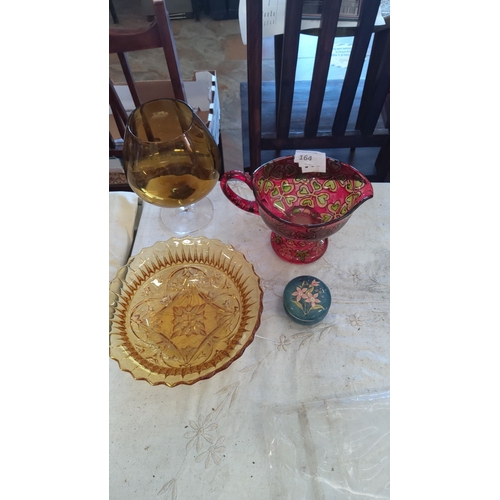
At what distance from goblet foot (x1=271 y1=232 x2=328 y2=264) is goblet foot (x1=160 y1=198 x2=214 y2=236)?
146 mm

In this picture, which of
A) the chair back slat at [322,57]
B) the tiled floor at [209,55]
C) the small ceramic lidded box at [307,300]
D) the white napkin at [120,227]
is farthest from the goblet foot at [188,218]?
the tiled floor at [209,55]

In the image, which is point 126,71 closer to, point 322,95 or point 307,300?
point 322,95

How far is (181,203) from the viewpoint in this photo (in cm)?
60

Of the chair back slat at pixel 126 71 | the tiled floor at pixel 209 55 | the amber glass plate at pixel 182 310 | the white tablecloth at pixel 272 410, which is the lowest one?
the tiled floor at pixel 209 55

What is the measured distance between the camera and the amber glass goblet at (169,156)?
0.56m

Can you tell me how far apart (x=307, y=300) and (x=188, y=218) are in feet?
0.90

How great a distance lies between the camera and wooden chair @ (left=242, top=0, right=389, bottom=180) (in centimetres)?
69

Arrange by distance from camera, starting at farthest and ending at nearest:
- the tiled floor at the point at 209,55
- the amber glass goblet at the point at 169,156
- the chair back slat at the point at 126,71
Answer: the tiled floor at the point at 209,55 < the chair back slat at the point at 126,71 < the amber glass goblet at the point at 169,156

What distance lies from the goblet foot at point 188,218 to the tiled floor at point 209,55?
39.6 inches

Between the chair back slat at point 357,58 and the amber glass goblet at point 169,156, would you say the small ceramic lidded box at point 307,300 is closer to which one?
the amber glass goblet at point 169,156

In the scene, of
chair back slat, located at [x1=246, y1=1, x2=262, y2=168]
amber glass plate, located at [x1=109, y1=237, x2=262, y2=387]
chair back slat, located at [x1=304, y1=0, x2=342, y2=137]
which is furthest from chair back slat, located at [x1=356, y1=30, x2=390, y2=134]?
amber glass plate, located at [x1=109, y1=237, x2=262, y2=387]

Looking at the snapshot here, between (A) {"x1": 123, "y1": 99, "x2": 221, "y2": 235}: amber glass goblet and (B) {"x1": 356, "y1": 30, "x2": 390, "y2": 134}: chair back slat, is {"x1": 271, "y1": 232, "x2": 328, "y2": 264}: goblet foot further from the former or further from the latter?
(B) {"x1": 356, "y1": 30, "x2": 390, "y2": 134}: chair back slat
